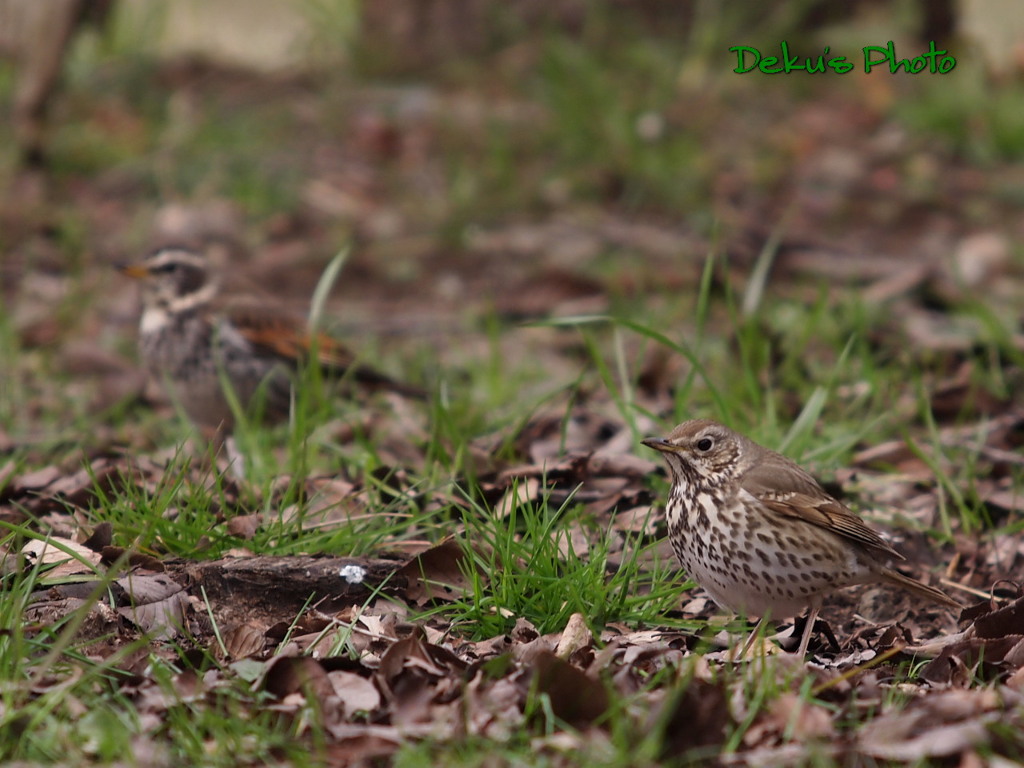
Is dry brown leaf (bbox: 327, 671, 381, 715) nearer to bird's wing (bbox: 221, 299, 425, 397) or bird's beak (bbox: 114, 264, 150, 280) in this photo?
bird's wing (bbox: 221, 299, 425, 397)

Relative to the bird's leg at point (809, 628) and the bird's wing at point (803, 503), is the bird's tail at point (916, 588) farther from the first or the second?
the bird's leg at point (809, 628)

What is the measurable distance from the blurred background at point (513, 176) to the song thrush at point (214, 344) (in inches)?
19.6

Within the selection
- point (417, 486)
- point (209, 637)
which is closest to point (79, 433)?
point (417, 486)

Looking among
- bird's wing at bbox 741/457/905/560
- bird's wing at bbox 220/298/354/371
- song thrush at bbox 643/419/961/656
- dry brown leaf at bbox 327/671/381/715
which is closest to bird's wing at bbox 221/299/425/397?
bird's wing at bbox 220/298/354/371

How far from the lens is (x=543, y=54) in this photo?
1105 cm

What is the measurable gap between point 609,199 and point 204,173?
3459mm

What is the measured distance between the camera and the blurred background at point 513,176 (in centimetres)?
820

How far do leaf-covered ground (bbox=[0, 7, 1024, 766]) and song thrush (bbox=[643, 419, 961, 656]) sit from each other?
168 mm

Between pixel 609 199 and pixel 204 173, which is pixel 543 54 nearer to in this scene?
pixel 609 199

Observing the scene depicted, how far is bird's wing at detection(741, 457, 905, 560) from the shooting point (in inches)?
173

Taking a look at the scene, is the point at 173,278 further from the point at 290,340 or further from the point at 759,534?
the point at 759,534

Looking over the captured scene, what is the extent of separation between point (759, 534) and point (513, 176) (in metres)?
6.65

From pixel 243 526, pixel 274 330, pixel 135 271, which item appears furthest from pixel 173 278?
pixel 243 526

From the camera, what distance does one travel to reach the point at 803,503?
445cm
